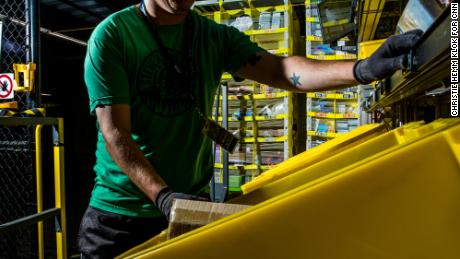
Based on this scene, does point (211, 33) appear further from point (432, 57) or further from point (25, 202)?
point (25, 202)

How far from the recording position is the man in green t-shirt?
130cm

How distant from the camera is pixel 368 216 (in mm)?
603

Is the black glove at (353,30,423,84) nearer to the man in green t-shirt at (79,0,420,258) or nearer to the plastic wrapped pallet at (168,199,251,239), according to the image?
the man in green t-shirt at (79,0,420,258)

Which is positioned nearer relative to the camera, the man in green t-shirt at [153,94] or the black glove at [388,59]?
the black glove at [388,59]

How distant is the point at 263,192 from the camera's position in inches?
46.4

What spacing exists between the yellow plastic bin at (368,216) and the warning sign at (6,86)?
2.86 meters

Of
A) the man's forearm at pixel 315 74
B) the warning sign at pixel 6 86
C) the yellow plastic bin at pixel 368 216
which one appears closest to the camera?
the yellow plastic bin at pixel 368 216

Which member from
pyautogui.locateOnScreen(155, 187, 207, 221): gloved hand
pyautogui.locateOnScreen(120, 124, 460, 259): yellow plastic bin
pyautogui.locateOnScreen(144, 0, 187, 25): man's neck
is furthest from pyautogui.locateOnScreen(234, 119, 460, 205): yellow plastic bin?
pyautogui.locateOnScreen(144, 0, 187, 25): man's neck

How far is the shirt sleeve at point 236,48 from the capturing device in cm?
158

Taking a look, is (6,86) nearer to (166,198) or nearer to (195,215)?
(166,198)

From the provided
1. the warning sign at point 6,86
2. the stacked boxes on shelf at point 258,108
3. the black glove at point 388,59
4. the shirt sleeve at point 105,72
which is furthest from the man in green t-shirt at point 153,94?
the stacked boxes on shelf at point 258,108

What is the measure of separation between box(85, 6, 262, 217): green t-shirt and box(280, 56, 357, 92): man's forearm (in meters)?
0.32

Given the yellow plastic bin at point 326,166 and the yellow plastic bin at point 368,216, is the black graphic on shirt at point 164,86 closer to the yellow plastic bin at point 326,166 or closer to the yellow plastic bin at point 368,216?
the yellow plastic bin at point 326,166

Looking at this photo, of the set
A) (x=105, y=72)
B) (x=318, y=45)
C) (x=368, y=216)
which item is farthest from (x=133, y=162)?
(x=318, y=45)
